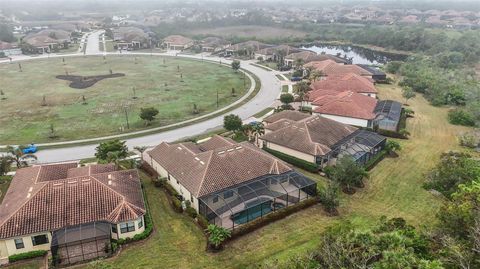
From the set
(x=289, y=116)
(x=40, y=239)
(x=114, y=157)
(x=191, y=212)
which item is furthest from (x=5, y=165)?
(x=289, y=116)

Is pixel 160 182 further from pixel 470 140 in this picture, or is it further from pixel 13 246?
pixel 470 140

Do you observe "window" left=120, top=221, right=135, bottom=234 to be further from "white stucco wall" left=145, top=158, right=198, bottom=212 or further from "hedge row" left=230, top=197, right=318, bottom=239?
"hedge row" left=230, top=197, right=318, bottom=239

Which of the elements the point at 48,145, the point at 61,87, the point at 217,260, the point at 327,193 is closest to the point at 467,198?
the point at 327,193

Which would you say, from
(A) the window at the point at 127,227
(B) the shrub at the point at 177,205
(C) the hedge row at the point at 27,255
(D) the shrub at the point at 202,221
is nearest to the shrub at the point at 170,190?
(B) the shrub at the point at 177,205

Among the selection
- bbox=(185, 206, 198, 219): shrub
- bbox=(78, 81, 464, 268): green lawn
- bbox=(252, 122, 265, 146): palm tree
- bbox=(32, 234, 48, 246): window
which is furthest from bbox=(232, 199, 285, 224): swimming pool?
bbox=(32, 234, 48, 246): window

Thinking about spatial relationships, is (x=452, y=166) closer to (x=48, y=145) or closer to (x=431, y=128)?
(x=431, y=128)

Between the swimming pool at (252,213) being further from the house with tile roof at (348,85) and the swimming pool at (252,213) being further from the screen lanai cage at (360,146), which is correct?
the house with tile roof at (348,85)

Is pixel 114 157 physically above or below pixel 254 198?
above
